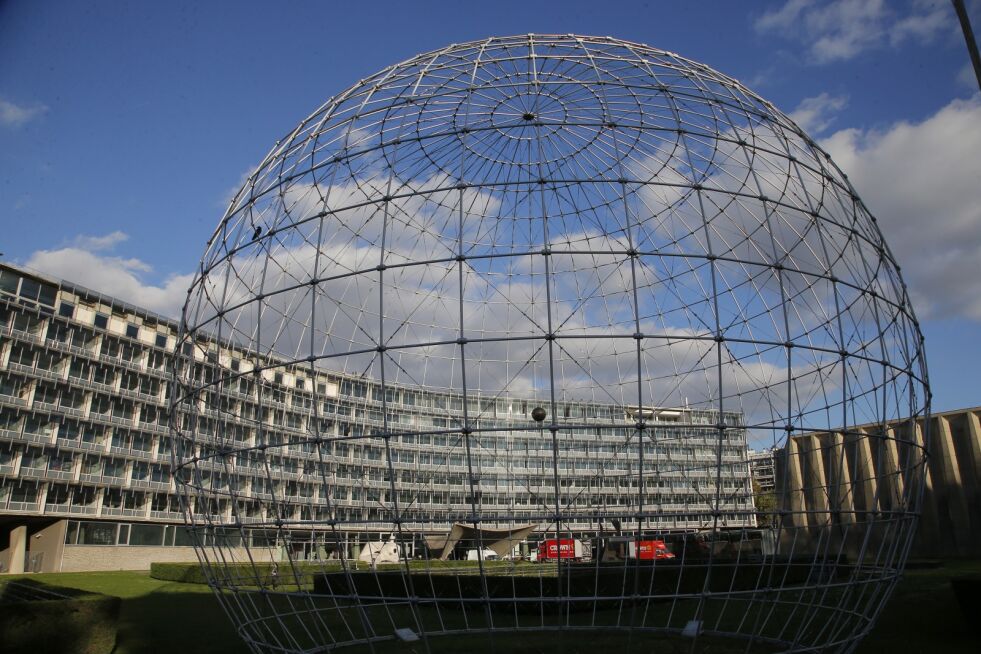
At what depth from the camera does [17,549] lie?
64.3 metres

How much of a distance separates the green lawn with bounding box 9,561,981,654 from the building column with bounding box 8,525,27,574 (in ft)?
130

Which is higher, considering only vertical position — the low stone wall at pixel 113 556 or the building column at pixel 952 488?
the building column at pixel 952 488

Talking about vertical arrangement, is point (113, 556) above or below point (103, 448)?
below

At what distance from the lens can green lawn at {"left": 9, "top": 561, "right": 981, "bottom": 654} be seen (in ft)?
57.8

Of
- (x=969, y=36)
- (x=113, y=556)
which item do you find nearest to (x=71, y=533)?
(x=113, y=556)

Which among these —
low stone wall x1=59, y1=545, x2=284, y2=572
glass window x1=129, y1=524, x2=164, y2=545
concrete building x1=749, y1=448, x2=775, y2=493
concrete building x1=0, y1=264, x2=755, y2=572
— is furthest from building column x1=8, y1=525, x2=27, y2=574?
concrete building x1=749, y1=448, x2=775, y2=493

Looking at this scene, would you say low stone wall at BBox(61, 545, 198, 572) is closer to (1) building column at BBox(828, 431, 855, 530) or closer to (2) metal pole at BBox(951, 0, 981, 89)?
(1) building column at BBox(828, 431, 855, 530)

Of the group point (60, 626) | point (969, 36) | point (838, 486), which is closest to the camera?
point (969, 36)

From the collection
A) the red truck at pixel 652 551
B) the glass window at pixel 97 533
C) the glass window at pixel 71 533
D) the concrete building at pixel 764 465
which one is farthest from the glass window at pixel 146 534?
the concrete building at pixel 764 465

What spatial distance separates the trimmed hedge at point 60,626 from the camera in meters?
18.8

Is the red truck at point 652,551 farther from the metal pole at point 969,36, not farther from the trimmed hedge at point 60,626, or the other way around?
the trimmed hedge at point 60,626

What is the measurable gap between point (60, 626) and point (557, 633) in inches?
525

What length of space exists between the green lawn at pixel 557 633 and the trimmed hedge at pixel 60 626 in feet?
3.20

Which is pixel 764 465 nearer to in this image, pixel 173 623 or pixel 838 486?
pixel 173 623
